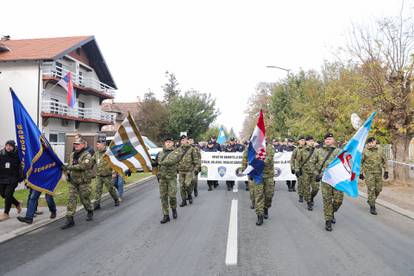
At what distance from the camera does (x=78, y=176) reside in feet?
21.6

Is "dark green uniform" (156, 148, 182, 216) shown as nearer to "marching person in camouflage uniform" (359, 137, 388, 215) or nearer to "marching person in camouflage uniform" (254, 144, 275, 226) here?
"marching person in camouflage uniform" (254, 144, 275, 226)

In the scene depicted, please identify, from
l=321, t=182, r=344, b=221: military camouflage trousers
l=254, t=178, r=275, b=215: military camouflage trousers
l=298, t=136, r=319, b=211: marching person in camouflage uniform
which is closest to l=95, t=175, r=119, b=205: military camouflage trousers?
l=254, t=178, r=275, b=215: military camouflage trousers

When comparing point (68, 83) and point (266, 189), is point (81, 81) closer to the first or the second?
point (68, 83)

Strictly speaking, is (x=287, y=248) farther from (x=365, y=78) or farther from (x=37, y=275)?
(x=365, y=78)

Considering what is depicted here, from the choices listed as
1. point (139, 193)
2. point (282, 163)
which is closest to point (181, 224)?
point (139, 193)

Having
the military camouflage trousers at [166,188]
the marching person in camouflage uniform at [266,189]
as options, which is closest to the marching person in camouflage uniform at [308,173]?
the marching person in camouflage uniform at [266,189]

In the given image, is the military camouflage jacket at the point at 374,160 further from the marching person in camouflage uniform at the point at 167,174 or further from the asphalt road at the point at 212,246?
the marching person in camouflage uniform at the point at 167,174

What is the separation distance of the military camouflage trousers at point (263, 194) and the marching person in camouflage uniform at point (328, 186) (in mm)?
1037

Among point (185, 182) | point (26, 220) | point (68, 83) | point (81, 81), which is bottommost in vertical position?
point (26, 220)

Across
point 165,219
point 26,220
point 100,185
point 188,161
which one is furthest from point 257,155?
point 26,220

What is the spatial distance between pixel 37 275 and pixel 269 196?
4683mm

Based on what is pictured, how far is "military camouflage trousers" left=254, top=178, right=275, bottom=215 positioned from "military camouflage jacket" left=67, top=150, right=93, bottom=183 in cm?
361

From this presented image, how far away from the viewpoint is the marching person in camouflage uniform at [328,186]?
6180mm

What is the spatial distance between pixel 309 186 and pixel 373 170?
1.65m
